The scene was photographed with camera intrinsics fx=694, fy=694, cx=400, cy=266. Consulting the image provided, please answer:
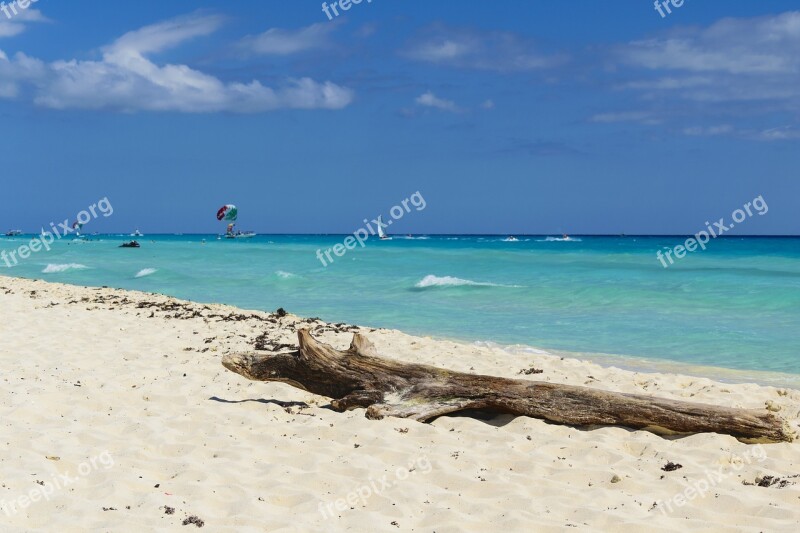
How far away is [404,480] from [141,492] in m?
1.88

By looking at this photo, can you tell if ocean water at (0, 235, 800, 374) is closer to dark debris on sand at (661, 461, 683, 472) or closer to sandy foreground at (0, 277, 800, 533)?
sandy foreground at (0, 277, 800, 533)

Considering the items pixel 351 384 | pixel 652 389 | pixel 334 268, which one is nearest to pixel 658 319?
pixel 652 389

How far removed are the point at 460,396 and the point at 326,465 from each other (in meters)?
1.83

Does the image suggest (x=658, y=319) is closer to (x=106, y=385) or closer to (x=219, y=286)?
(x=106, y=385)

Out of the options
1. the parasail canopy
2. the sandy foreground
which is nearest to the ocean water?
the sandy foreground

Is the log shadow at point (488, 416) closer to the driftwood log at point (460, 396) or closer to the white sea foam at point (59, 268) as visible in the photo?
the driftwood log at point (460, 396)

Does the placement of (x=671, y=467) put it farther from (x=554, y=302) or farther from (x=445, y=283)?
(x=445, y=283)

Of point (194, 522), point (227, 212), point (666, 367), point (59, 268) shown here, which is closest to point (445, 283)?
point (666, 367)

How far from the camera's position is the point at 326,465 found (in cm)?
551

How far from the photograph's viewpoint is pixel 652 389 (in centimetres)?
864

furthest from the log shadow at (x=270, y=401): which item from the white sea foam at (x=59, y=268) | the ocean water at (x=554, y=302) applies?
the white sea foam at (x=59, y=268)

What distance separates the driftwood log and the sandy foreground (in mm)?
146

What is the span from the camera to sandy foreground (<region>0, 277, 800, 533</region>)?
4473mm

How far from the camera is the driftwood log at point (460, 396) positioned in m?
6.30
